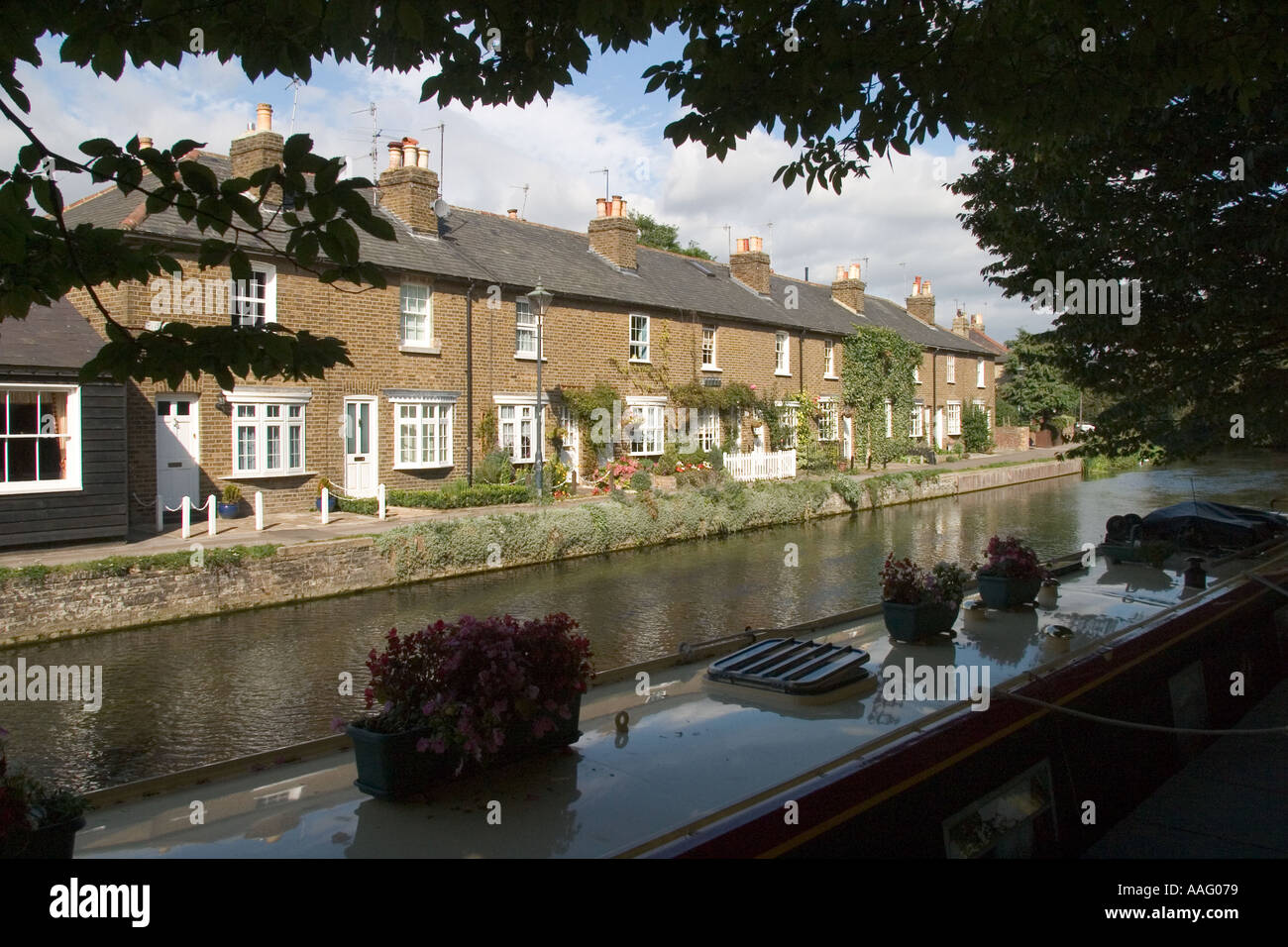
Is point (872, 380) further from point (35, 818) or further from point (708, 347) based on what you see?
point (35, 818)

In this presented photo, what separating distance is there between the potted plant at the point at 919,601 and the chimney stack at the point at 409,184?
16406 millimetres

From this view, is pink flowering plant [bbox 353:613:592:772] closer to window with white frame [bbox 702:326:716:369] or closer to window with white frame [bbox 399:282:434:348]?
window with white frame [bbox 399:282:434:348]

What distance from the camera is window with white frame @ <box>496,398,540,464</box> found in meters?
21.0

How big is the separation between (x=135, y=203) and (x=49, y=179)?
16.1 m

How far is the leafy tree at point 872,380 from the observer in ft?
107

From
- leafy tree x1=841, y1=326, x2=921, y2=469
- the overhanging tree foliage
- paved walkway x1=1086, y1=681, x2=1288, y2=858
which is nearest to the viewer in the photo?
the overhanging tree foliage

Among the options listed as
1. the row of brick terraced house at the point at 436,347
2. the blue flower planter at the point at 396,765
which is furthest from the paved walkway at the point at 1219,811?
the row of brick terraced house at the point at 436,347

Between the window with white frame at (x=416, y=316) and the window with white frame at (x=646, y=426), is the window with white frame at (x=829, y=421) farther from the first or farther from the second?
the window with white frame at (x=416, y=316)

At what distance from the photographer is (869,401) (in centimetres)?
3300

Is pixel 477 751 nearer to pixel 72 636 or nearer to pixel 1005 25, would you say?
pixel 1005 25

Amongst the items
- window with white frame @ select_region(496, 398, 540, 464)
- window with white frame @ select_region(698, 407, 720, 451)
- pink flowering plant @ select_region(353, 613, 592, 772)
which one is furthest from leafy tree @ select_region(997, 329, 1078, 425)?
pink flowering plant @ select_region(353, 613, 592, 772)

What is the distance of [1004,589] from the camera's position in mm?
7379

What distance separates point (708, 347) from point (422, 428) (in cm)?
1030

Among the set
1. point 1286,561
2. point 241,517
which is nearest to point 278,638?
point 241,517
